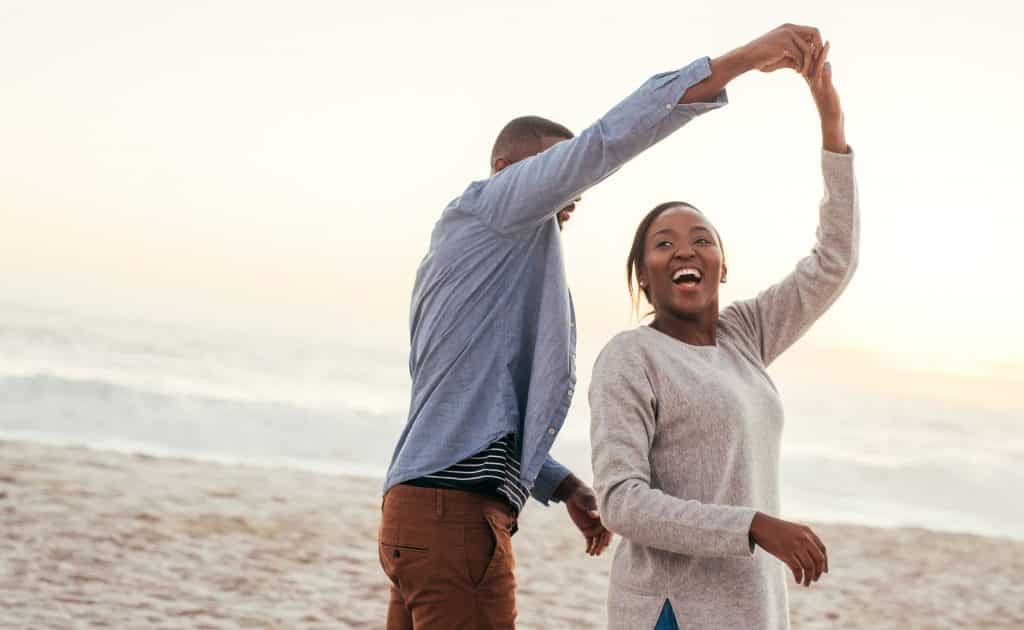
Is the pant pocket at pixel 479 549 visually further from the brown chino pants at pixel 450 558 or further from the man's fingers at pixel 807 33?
the man's fingers at pixel 807 33

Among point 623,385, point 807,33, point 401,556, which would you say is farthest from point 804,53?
point 401,556

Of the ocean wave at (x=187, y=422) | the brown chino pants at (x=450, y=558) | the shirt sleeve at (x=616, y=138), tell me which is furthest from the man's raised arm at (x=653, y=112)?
the ocean wave at (x=187, y=422)

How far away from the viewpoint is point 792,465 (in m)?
18.4

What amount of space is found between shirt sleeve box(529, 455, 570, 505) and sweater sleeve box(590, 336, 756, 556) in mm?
534

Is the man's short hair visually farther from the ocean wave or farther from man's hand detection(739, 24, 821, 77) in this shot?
the ocean wave

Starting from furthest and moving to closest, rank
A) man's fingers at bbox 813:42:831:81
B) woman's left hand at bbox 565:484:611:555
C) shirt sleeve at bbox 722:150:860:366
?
woman's left hand at bbox 565:484:611:555 → shirt sleeve at bbox 722:150:860:366 → man's fingers at bbox 813:42:831:81

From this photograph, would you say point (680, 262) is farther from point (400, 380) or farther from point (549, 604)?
point (400, 380)

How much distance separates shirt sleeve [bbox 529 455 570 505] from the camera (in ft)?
8.17

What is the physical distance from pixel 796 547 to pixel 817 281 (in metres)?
0.77

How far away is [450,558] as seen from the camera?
2.08 meters

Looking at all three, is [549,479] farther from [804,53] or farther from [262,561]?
[262,561]

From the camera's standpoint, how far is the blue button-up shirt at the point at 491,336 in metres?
2.12

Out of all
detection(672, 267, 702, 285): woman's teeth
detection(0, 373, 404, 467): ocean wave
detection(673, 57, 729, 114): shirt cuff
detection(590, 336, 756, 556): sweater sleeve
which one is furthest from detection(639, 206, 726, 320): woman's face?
detection(0, 373, 404, 467): ocean wave

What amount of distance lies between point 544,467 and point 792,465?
661 inches
